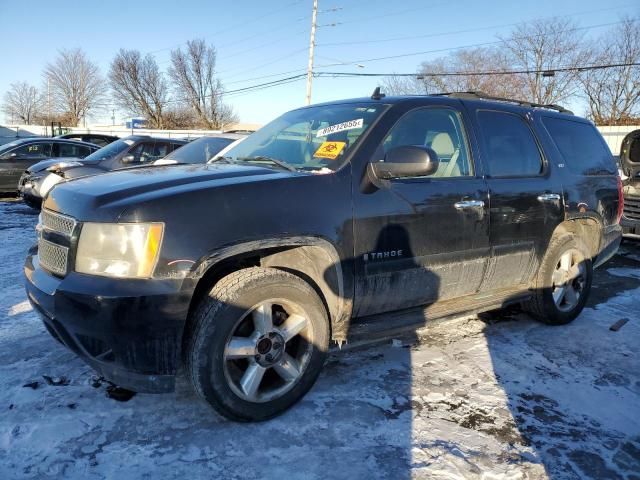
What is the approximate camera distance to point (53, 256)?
2.66 meters

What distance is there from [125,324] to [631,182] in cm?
867

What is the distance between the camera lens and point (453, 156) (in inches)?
141

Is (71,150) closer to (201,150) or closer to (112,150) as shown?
(112,150)

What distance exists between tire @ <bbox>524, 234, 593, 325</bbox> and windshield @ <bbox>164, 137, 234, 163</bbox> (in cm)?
510

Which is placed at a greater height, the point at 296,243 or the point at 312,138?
the point at 312,138

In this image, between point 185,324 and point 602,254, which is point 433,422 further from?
point 602,254

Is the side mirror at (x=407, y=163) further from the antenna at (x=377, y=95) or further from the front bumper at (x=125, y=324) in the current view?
the front bumper at (x=125, y=324)

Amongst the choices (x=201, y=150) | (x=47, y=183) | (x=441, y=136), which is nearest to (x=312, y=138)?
(x=441, y=136)

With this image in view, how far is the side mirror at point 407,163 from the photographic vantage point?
9.67 feet

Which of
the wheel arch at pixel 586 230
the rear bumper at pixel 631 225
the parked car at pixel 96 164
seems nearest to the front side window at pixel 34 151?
the parked car at pixel 96 164

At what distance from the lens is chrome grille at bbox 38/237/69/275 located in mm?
2545

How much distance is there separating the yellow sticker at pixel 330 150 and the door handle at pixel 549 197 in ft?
6.08

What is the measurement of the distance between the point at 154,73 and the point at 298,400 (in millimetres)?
68601

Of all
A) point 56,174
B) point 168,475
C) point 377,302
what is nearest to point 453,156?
point 377,302
